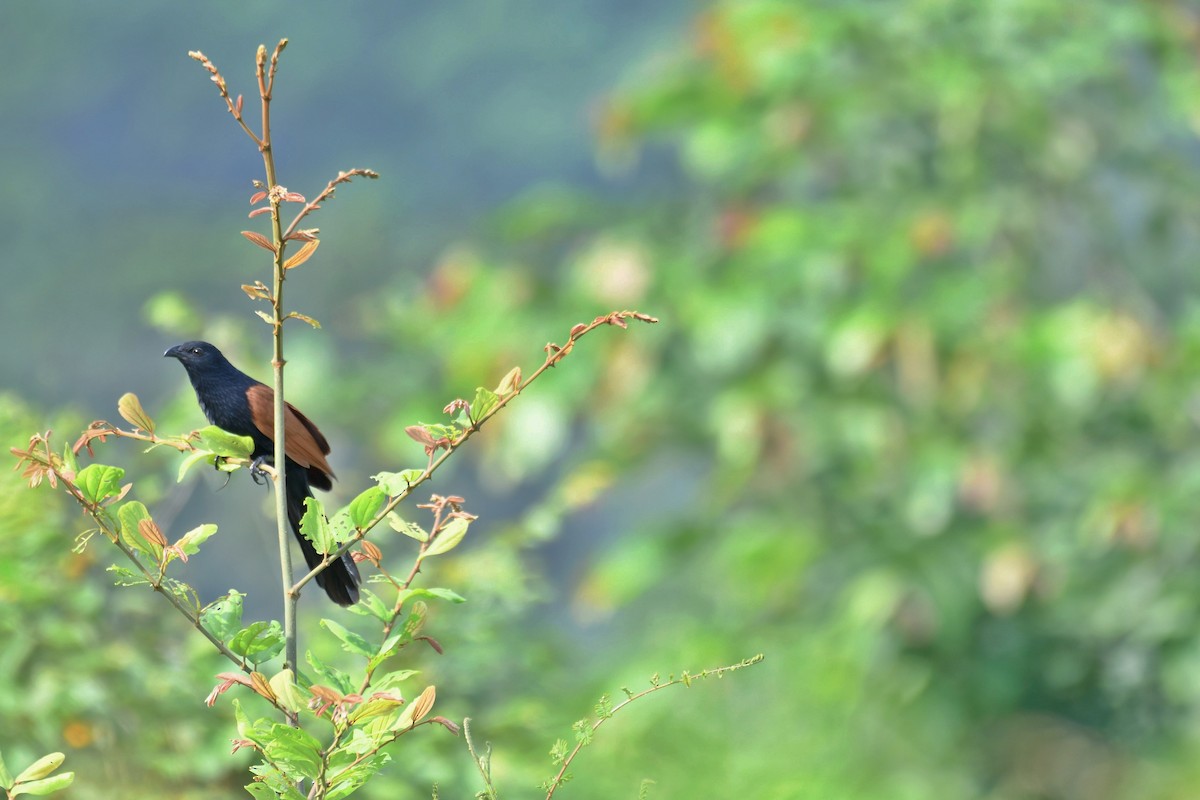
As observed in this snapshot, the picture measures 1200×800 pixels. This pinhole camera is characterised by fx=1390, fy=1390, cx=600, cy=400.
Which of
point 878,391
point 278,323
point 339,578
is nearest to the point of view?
point 278,323

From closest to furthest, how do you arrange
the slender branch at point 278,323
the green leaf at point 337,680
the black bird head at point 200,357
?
the slender branch at point 278,323, the green leaf at point 337,680, the black bird head at point 200,357

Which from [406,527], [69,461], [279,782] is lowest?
[279,782]

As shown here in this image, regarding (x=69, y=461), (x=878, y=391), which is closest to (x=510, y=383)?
(x=69, y=461)

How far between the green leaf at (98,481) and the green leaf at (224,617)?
84mm

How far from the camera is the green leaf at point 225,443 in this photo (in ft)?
2.49

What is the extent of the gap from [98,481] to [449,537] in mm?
189

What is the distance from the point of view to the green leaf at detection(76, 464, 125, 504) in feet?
2.41

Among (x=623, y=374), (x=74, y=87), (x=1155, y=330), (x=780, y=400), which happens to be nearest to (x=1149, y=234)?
(x=1155, y=330)

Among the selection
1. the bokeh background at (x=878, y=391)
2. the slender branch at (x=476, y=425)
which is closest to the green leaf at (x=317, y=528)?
the slender branch at (x=476, y=425)

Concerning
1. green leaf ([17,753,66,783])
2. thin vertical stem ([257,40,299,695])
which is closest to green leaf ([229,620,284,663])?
thin vertical stem ([257,40,299,695])

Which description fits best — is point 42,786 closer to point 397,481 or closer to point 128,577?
point 128,577

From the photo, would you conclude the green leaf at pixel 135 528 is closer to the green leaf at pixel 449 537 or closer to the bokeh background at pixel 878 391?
the green leaf at pixel 449 537

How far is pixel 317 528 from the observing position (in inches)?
29.2

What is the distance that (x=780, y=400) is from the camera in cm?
278
